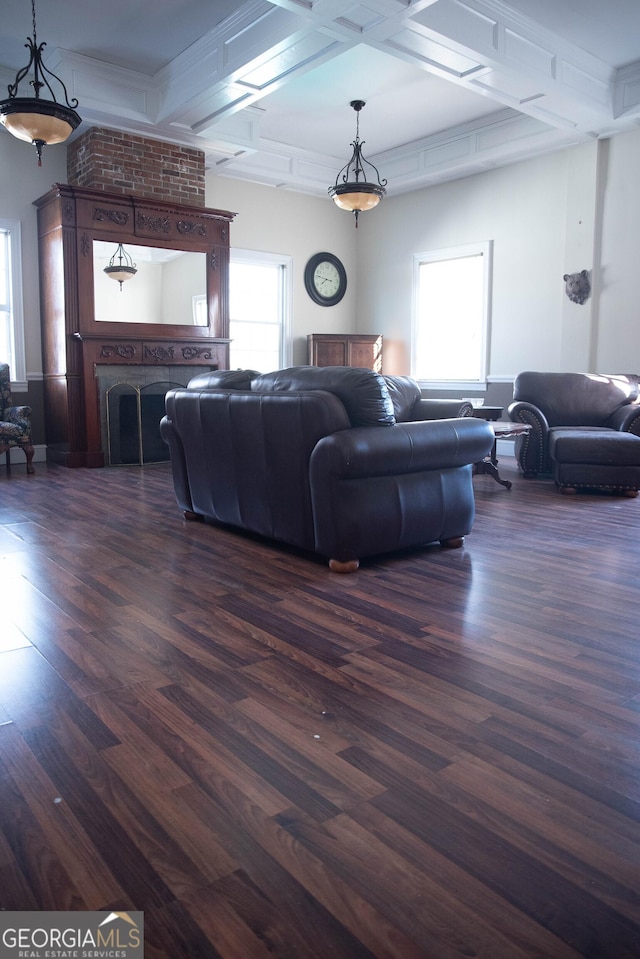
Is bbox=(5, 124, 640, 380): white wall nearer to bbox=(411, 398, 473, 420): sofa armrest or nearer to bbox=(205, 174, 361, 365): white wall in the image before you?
bbox=(205, 174, 361, 365): white wall

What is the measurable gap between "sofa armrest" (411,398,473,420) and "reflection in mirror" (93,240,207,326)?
137 inches

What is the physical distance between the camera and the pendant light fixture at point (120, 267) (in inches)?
253

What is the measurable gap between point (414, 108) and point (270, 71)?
197 cm

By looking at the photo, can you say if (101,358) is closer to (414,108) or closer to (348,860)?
(414,108)

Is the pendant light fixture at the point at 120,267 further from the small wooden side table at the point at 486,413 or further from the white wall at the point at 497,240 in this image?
the small wooden side table at the point at 486,413

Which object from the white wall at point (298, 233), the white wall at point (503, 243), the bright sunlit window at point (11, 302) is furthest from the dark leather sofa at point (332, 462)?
the white wall at point (298, 233)

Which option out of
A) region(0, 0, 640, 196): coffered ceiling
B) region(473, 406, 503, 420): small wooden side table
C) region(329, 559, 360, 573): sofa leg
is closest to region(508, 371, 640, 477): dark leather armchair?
region(473, 406, 503, 420): small wooden side table

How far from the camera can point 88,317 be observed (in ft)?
20.6

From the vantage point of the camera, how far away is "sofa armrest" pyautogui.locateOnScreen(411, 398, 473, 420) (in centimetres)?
414

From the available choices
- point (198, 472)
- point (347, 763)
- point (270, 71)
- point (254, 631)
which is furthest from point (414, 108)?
point (347, 763)

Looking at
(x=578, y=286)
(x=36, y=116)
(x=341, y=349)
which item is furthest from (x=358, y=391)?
(x=341, y=349)

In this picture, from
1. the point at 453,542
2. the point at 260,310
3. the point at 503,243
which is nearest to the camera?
the point at 453,542

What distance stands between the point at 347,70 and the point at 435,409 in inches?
135

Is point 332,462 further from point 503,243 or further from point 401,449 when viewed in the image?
point 503,243
